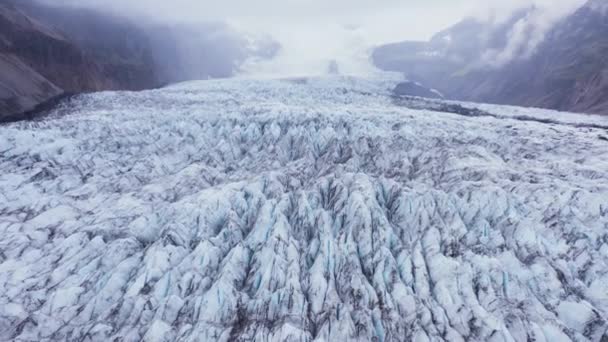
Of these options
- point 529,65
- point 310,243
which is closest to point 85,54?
point 310,243

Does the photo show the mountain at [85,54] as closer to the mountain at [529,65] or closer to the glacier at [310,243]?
the glacier at [310,243]

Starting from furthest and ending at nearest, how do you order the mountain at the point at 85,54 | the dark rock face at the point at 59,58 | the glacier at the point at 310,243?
the mountain at the point at 85,54 → the dark rock face at the point at 59,58 → the glacier at the point at 310,243

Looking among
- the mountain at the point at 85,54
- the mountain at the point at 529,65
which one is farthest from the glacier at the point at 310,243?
the mountain at the point at 529,65

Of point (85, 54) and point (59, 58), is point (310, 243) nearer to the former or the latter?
point (59, 58)

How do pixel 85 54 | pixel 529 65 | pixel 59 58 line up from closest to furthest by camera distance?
pixel 59 58 < pixel 85 54 < pixel 529 65

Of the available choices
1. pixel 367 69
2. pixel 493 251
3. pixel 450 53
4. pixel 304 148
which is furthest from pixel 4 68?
pixel 450 53

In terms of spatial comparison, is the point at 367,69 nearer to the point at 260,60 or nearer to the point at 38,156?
the point at 260,60
